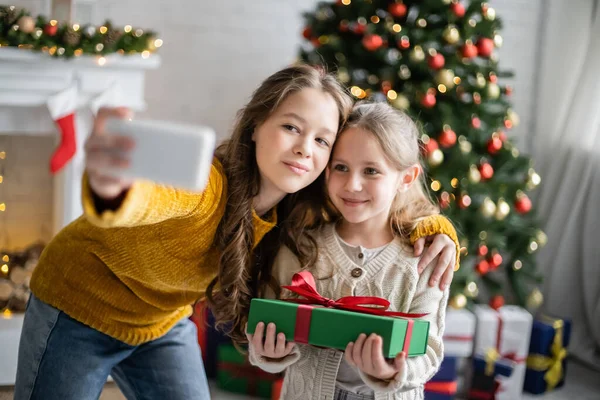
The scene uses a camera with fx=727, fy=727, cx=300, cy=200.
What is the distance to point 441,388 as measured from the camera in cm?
303

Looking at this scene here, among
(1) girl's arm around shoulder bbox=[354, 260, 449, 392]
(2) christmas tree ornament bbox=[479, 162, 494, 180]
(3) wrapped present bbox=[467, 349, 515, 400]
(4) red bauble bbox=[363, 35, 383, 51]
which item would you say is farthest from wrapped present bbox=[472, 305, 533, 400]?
(1) girl's arm around shoulder bbox=[354, 260, 449, 392]

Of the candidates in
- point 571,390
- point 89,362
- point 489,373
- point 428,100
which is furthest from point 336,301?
point 571,390

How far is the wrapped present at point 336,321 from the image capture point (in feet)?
4.41

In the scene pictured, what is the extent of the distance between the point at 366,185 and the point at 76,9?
210 cm

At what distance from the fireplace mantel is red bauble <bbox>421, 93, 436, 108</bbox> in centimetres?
110

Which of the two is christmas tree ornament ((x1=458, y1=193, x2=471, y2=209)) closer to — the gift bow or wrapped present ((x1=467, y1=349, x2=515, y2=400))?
wrapped present ((x1=467, y1=349, x2=515, y2=400))

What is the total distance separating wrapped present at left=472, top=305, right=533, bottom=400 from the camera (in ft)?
10.5

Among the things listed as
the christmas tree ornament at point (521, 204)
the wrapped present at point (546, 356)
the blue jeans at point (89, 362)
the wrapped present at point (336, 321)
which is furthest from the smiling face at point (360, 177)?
the wrapped present at point (546, 356)

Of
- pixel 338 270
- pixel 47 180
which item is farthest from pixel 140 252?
pixel 47 180

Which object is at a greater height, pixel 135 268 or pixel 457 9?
pixel 457 9

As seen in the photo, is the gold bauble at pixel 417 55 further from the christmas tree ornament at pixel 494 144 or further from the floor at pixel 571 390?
the floor at pixel 571 390

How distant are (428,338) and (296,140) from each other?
509 mm

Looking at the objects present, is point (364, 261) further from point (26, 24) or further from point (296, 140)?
point (26, 24)

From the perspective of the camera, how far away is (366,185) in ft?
5.20
